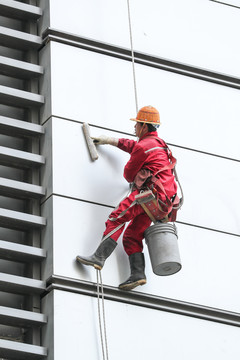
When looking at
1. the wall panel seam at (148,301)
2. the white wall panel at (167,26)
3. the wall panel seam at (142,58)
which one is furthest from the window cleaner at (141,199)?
the white wall panel at (167,26)

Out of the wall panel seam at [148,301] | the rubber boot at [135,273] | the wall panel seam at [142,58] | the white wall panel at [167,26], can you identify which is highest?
the white wall panel at [167,26]

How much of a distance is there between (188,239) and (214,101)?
182 centimetres

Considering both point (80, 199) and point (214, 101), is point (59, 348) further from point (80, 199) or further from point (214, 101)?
point (214, 101)

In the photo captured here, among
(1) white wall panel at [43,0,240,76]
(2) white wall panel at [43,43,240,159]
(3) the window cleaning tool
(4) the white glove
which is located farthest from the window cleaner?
(1) white wall panel at [43,0,240,76]

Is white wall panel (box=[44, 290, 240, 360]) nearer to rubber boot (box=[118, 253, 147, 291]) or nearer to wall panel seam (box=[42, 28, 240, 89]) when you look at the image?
rubber boot (box=[118, 253, 147, 291])

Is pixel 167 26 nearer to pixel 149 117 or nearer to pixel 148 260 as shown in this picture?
pixel 149 117

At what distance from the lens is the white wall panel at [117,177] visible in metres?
9.84

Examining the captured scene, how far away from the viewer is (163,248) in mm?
9273

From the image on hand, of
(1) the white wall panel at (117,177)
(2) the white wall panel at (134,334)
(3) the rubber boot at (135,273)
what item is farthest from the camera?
(1) the white wall panel at (117,177)

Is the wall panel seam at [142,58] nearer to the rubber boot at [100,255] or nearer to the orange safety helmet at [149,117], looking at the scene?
the orange safety helmet at [149,117]

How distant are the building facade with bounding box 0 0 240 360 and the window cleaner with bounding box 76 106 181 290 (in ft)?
0.51

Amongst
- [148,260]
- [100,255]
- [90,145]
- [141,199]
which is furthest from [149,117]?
[100,255]

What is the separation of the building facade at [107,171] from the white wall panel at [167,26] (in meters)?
0.01

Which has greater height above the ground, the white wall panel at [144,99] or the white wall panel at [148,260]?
the white wall panel at [144,99]
